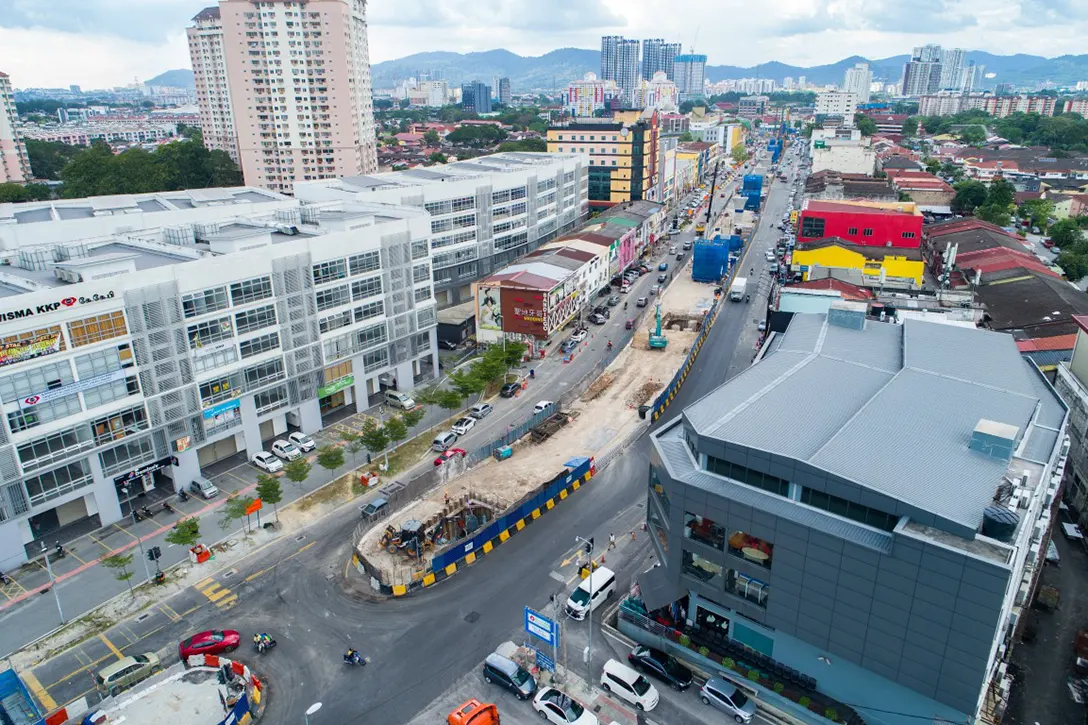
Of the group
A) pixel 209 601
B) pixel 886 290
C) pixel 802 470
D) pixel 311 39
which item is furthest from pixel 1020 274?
pixel 311 39

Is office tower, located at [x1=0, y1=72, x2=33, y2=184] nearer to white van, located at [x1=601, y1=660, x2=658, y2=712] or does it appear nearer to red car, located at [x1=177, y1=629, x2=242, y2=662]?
red car, located at [x1=177, y1=629, x2=242, y2=662]

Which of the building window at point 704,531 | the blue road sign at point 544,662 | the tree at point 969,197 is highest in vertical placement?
the tree at point 969,197

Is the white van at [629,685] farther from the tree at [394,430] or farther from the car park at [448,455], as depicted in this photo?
the tree at [394,430]

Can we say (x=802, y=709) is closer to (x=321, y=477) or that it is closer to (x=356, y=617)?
(x=356, y=617)

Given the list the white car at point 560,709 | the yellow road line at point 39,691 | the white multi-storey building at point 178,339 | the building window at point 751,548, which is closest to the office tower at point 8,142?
the white multi-storey building at point 178,339

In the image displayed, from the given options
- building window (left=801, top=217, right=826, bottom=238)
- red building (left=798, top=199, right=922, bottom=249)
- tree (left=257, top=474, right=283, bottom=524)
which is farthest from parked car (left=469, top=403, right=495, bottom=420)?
building window (left=801, top=217, right=826, bottom=238)

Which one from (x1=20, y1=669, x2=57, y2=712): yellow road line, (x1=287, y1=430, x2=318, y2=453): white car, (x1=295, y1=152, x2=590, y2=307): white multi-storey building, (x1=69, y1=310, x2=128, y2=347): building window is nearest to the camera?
(x1=20, y1=669, x2=57, y2=712): yellow road line
